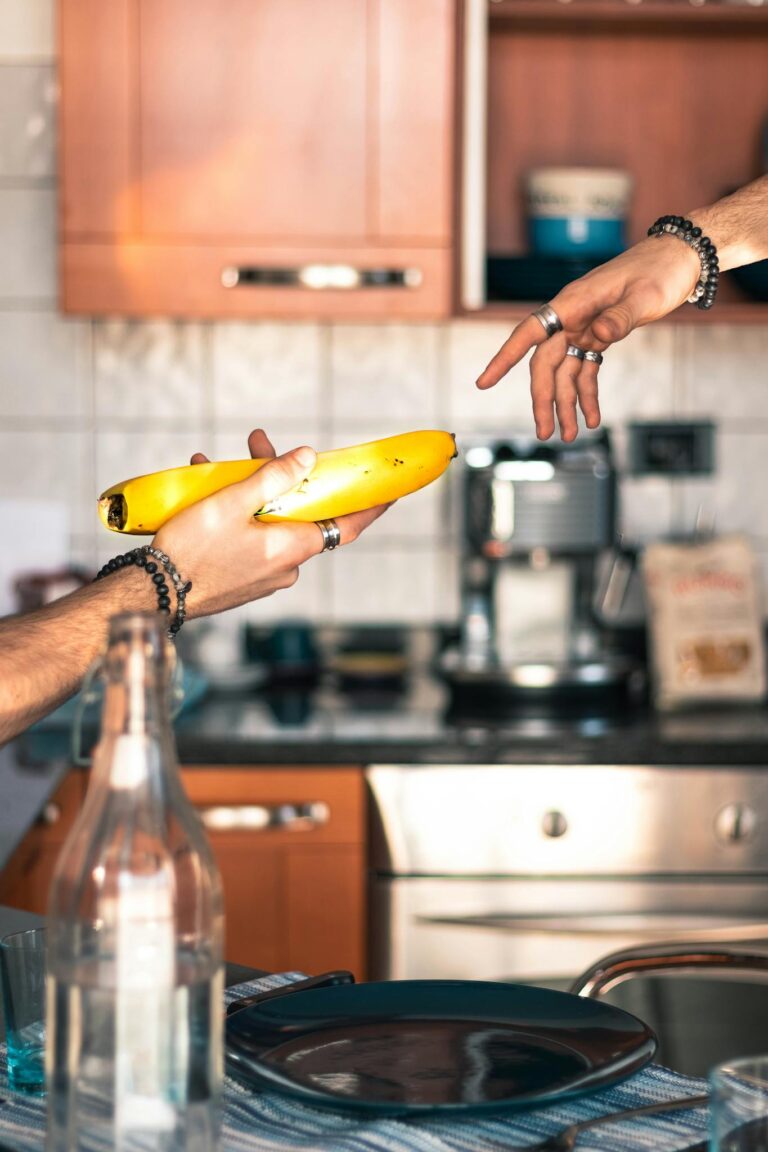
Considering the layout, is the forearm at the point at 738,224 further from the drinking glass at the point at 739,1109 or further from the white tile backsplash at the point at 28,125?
the white tile backsplash at the point at 28,125

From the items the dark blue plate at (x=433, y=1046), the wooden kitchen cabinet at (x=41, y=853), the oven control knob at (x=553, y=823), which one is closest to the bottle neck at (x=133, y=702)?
the dark blue plate at (x=433, y=1046)

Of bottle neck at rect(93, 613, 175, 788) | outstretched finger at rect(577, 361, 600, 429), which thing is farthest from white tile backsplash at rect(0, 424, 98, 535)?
bottle neck at rect(93, 613, 175, 788)

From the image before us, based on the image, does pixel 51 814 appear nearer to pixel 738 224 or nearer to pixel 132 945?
pixel 738 224

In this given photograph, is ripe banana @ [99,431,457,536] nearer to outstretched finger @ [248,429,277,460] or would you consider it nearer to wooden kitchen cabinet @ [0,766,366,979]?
outstretched finger @ [248,429,277,460]

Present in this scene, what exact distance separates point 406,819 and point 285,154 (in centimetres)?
102

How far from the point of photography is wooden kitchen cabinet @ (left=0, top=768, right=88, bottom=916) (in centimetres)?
168

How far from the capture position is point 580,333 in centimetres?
120

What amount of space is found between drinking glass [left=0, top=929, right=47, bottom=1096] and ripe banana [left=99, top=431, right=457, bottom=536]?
0.33 metres

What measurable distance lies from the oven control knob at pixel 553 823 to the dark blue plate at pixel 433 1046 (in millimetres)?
1199

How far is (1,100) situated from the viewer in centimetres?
258

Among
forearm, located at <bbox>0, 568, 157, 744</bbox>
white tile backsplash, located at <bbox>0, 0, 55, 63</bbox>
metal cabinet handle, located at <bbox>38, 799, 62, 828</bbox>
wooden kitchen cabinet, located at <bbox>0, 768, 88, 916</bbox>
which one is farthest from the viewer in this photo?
white tile backsplash, located at <bbox>0, 0, 55, 63</bbox>

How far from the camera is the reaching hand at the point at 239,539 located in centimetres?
98

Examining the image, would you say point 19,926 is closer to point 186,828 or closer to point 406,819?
point 186,828

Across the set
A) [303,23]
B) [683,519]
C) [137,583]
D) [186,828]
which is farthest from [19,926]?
[683,519]
